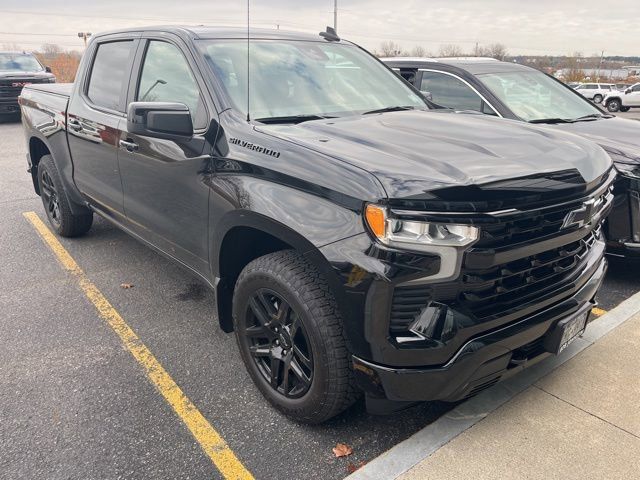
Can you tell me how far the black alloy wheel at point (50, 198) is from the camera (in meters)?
5.31

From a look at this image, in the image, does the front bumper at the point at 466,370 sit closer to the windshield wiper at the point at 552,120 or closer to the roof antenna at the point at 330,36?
the roof antenna at the point at 330,36

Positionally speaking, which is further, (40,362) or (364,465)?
(40,362)

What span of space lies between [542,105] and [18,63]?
15.4 metres

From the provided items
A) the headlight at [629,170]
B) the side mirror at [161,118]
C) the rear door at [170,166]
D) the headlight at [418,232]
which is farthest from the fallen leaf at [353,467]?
the headlight at [629,170]

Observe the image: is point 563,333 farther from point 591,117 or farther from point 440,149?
point 591,117

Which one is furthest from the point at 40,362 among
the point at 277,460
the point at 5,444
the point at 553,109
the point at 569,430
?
the point at 553,109

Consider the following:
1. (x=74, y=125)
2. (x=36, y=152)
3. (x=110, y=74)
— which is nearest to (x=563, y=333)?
(x=110, y=74)

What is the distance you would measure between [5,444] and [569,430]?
2.60 metres

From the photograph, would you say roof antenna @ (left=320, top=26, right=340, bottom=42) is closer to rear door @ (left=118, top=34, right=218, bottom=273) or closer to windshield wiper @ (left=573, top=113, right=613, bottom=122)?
rear door @ (left=118, top=34, right=218, bottom=273)

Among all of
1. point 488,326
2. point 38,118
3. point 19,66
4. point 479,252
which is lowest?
point 488,326

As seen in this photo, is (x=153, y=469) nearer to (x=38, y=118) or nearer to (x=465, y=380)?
(x=465, y=380)

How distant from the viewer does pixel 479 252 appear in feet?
6.59

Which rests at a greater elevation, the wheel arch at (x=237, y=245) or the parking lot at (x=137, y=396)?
the wheel arch at (x=237, y=245)

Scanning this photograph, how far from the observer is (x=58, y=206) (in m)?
5.27
